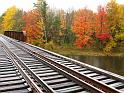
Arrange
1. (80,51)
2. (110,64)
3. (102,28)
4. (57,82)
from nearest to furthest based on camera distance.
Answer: (57,82), (110,64), (80,51), (102,28)

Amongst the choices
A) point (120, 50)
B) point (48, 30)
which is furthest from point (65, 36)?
point (120, 50)

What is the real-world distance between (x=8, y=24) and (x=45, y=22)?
60.4 ft

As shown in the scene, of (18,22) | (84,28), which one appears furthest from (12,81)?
(18,22)

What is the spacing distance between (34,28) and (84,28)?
11854 mm

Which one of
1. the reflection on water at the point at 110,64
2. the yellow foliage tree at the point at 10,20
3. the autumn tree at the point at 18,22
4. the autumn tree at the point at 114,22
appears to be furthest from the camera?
the yellow foliage tree at the point at 10,20

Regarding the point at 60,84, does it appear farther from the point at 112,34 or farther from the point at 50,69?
the point at 112,34

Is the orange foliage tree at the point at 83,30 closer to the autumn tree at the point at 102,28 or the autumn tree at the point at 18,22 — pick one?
the autumn tree at the point at 102,28

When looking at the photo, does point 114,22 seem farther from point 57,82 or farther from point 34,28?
point 57,82

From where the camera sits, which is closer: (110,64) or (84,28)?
(110,64)

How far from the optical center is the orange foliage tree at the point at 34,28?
64625 millimetres

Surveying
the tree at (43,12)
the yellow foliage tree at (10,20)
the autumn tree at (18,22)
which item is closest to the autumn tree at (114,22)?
the tree at (43,12)

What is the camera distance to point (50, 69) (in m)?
12.0

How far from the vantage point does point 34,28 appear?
65.2 metres

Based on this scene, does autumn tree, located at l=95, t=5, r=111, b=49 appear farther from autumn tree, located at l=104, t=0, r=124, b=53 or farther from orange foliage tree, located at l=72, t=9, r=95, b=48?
orange foliage tree, located at l=72, t=9, r=95, b=48
